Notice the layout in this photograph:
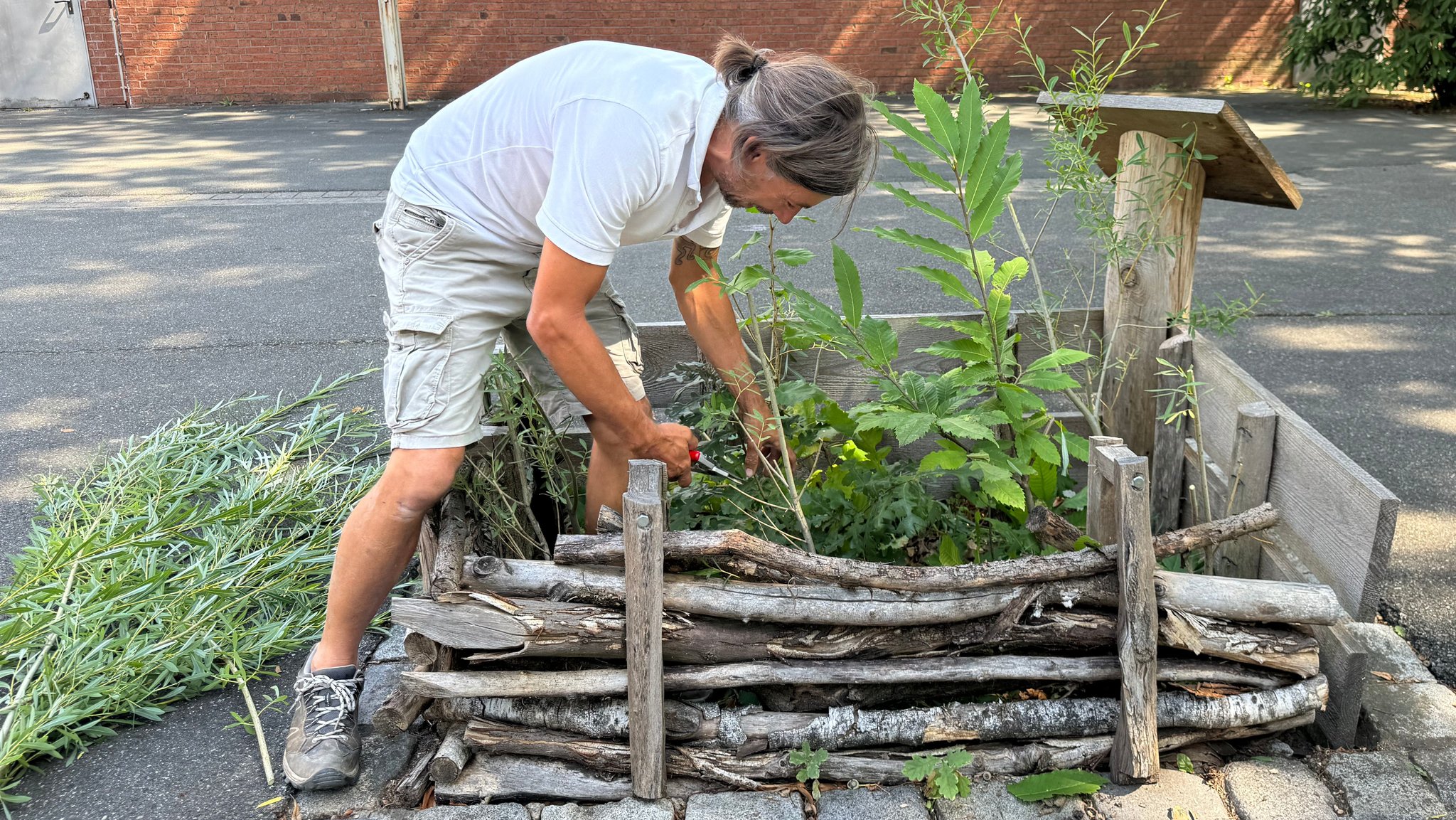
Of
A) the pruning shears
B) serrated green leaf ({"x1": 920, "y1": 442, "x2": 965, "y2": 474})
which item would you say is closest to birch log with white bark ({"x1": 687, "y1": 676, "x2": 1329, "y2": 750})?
serrated green leaf ({"x1": 920, "y1": 442, "x2": 965, "y2": 474})

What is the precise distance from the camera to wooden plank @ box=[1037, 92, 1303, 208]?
100 inches

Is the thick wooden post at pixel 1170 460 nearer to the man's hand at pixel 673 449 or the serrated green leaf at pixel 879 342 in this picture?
the serrated green leaf at pixel 879 342

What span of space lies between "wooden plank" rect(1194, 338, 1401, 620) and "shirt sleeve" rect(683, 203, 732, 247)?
1396 millimetres

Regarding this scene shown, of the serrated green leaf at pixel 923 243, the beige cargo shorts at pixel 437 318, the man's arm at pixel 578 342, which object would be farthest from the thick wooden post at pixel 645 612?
the serrated green leaf at pixel 923 243

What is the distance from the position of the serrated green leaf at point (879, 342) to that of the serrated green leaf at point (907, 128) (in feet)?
1.42

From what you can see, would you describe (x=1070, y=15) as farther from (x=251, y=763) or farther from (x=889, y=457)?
(x=251, y=763)

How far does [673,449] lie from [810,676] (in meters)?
0.61

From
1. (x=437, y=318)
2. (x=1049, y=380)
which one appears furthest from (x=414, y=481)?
(x=1049, y=380)

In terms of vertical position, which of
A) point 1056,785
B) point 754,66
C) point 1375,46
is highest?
point 1375,46

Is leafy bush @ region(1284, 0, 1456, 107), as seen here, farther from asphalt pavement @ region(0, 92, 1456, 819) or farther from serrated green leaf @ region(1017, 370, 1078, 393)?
serrated green leaf @ region(1017, 370, 1078, 393)

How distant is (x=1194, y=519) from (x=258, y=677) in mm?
2529

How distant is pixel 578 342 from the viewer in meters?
2.20

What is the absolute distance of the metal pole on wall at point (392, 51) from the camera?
45.8 ft

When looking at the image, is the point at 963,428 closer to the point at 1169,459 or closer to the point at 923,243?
the point at 923,243
